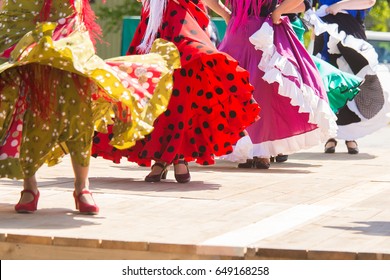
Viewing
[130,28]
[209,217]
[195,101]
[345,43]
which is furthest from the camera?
[130,28]

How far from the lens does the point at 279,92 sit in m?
9.51

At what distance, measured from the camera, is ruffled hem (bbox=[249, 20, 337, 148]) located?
9461mm

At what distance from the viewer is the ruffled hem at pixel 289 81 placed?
31.0 ft

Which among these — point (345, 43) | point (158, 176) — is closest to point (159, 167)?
point (158, 176)

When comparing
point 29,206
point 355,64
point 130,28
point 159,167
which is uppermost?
point 130,28

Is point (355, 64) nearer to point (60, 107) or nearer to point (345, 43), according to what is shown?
point (345, 43)

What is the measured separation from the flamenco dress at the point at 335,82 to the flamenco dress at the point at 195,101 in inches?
86.7

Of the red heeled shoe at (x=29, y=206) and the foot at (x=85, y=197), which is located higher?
the foot at (x=85, y=197)

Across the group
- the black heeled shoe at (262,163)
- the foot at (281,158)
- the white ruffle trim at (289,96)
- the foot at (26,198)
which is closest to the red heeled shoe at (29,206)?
the foot at (26,198)

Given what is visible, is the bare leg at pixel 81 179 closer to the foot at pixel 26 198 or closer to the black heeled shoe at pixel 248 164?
the foot at pixel 26 198

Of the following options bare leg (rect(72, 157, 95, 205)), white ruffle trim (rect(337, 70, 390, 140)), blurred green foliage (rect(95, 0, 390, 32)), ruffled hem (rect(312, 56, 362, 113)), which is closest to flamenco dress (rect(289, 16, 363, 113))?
ruffled hem (rect(312, 56, 362, 113))

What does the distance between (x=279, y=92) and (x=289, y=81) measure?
118 millimetres

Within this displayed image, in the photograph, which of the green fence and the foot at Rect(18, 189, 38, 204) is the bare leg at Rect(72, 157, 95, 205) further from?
the green fence

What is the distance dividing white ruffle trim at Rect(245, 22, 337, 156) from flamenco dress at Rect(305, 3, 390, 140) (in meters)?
1.70
